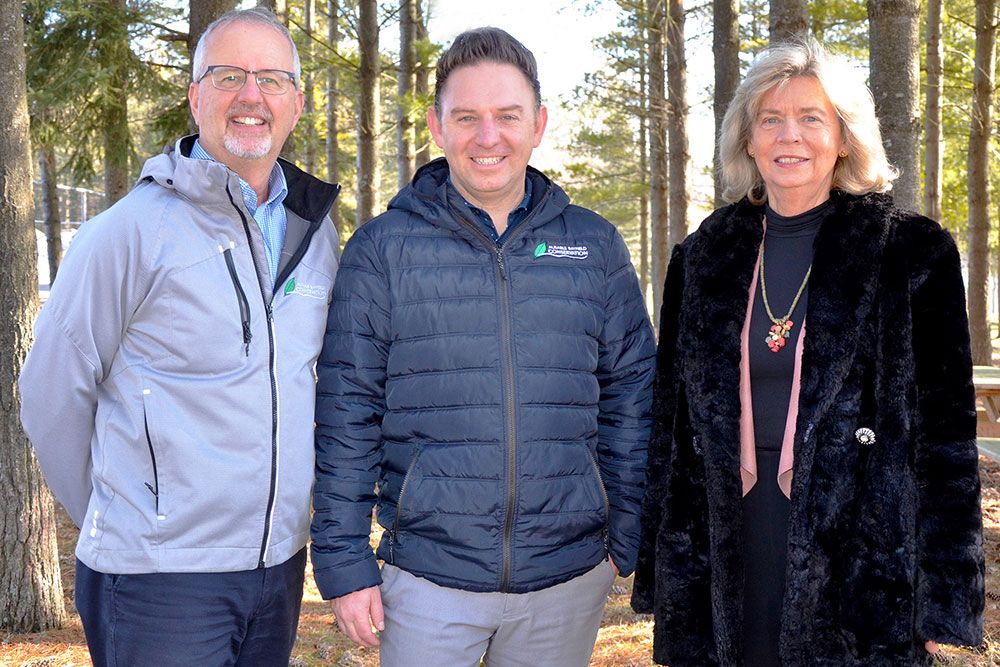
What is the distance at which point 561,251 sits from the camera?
293 cm

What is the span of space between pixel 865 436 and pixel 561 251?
1.08m

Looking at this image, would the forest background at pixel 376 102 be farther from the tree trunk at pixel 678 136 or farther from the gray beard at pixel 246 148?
the gray beard at pixel 246 148

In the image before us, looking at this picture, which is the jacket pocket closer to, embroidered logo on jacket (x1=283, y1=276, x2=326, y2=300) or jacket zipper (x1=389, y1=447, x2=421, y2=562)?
embroidered logo on jacket (x1=283, y1=276, x2=326, y2=300)

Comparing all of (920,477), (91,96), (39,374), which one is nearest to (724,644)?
(920,477)

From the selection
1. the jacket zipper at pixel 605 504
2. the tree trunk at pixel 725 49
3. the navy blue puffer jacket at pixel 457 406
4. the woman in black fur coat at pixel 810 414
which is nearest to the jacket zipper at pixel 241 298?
the navy blue puffer jacket at pixel 457 406

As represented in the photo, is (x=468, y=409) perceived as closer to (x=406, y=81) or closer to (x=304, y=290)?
(x=304, y=290)

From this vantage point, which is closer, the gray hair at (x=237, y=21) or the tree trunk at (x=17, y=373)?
the gray hair at (x=237, y=21)

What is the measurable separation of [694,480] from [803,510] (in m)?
0.38

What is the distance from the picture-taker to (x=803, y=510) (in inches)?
103

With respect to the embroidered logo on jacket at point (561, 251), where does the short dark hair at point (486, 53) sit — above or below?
above

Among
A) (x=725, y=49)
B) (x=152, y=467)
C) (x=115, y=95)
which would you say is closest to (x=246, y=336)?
(x=152, y=467)

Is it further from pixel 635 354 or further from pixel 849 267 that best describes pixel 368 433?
pixel 849 267

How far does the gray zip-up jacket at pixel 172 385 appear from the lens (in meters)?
2.57

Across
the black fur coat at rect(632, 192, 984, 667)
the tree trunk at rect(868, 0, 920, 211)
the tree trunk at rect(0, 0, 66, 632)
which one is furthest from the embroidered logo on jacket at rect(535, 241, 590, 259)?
the tree trunk at rect(0, 0, 66, 632)
